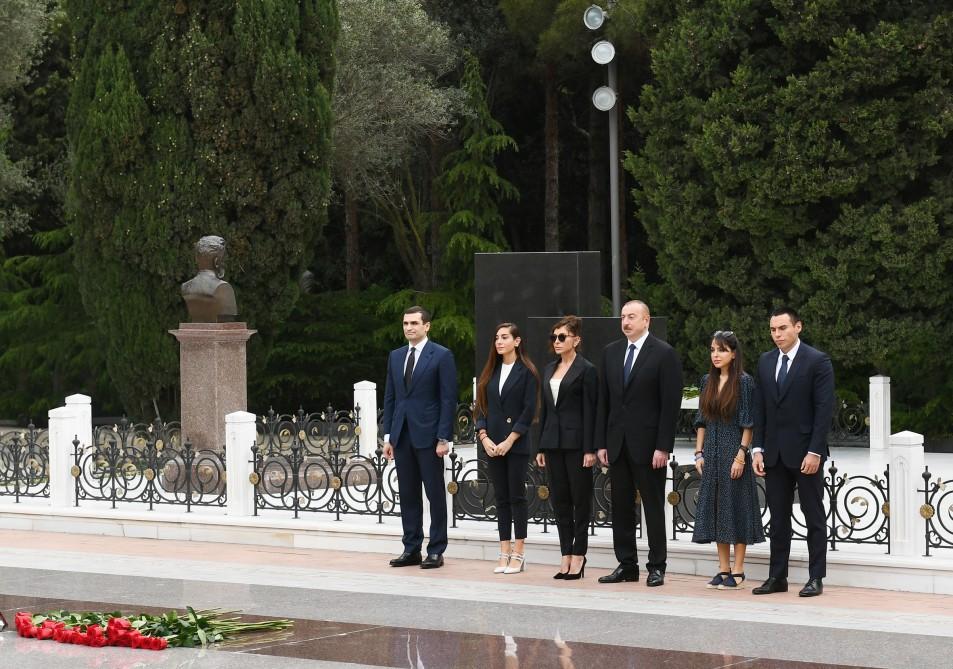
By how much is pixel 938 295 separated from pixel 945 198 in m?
1.36

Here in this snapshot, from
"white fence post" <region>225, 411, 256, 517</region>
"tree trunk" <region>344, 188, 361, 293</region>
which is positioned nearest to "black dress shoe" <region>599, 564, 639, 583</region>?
"white fence post" <region>225, 411, 256, 517</region>

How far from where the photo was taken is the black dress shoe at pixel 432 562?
10.5 meters

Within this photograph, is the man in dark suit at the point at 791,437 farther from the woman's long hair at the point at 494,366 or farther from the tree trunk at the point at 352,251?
the tree trunk at the point at 352,251

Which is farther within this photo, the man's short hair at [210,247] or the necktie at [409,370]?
the man's short hair at [210,247]

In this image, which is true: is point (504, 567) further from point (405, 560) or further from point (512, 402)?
point (512, 402)

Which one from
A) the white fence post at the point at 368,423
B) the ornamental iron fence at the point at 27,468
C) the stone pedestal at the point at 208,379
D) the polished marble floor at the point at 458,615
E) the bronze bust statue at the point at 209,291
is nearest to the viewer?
the polished marble floor at the point at 458,615

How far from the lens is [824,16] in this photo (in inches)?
808

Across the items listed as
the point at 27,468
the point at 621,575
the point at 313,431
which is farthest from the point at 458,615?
the point at 313,431

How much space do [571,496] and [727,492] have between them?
44.1 inches

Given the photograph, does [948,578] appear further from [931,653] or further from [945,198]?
[945,198]

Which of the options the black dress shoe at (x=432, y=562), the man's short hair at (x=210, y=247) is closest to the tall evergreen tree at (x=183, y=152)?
the man's short hair at (x=210, y=247)

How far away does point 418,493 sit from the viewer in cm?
1063

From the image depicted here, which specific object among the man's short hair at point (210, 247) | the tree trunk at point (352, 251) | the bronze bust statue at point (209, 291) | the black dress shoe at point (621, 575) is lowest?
the black dress shoe at point (621, 575)

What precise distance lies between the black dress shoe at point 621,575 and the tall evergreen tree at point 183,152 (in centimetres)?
1307
